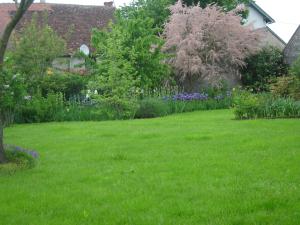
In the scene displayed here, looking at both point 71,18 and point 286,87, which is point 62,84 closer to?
point 286,87

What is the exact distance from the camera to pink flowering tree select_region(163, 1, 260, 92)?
27.0 m

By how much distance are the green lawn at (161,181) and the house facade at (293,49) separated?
18.0 meters

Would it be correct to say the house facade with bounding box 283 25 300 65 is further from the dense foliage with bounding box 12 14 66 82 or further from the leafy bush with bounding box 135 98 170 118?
the dense foliage with bounding box 12 14 66 82

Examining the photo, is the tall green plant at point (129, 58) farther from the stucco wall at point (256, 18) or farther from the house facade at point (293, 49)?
the stucco wall at point (256, 18)

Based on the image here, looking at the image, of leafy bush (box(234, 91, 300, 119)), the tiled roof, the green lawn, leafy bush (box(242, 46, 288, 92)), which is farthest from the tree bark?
the tiled roof

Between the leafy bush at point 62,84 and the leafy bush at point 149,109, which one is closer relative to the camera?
the leafy bush at point 149,109

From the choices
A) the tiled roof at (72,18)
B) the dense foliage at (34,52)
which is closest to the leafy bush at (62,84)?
the dense foliage at (34,52)

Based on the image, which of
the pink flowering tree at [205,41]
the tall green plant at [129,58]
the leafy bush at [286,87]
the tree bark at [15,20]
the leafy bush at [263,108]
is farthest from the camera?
the pink flowering tree at [205,41]

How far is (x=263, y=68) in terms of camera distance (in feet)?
97.2

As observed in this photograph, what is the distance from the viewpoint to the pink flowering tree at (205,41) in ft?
88.7

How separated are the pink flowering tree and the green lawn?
14882mm

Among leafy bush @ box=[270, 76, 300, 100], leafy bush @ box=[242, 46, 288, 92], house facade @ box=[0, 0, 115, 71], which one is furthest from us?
house facade @ box=[0, 0, 115, 71]

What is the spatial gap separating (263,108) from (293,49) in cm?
1398

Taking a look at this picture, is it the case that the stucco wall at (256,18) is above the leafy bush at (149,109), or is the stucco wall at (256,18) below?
above
